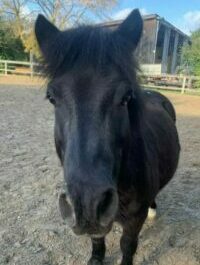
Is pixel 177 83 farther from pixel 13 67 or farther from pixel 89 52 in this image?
pixel 89 52

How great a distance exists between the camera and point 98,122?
1.78 m

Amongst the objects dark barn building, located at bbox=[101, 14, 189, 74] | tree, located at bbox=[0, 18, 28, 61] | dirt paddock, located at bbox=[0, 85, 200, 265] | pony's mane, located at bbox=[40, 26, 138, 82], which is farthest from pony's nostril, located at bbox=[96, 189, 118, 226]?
tree, located at bbox=[0, 18, 28, 61]

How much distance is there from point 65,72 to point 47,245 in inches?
79.5

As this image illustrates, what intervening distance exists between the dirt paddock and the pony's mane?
95cm

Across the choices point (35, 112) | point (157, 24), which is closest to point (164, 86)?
point (157, 24)

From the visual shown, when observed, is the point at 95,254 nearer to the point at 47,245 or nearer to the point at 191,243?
the point at 47,245

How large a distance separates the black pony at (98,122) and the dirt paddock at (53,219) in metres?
0.81

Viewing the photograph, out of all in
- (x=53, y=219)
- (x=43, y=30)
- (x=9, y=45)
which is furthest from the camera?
(x=9, y=45)

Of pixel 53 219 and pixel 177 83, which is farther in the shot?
pixel 177 83

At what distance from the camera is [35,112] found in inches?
393

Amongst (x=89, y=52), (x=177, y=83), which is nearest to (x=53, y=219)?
(x=89, y=52)

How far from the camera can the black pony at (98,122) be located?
5.30 ft

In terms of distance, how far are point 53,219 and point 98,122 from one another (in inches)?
89.7

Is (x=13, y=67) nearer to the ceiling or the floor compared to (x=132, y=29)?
nearer to the floor
